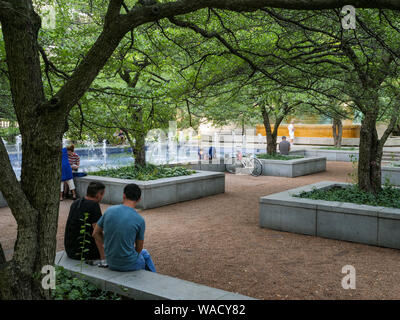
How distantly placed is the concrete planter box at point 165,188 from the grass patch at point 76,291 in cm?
642

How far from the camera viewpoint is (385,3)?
10.2 ft

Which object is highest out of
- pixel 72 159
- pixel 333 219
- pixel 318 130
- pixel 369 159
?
pixel 318 130

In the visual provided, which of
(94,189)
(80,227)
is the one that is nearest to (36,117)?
(94,189)

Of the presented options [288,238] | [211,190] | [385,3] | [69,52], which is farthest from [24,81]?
[211,190]

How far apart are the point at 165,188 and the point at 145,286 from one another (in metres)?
7.28

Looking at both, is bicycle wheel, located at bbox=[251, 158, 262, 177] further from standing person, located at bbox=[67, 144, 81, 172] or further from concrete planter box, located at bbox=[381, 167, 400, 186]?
standing person, located at bbox=[67, 144, 81, 172]

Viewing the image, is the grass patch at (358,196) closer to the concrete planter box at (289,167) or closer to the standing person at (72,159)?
the standing person at (72,159)

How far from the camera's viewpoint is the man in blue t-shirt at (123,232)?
457cm

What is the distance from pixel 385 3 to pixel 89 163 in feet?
67.1

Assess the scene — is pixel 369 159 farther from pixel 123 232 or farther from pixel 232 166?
pixel 232 166

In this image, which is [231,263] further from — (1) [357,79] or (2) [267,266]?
(1) [357,79]

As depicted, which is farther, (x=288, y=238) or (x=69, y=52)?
(x=288, y=238)

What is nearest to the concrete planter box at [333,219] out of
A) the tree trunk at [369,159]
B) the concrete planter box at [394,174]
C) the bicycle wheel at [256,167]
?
the tree trunk at [369,159]

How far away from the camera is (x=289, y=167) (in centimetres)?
1803
